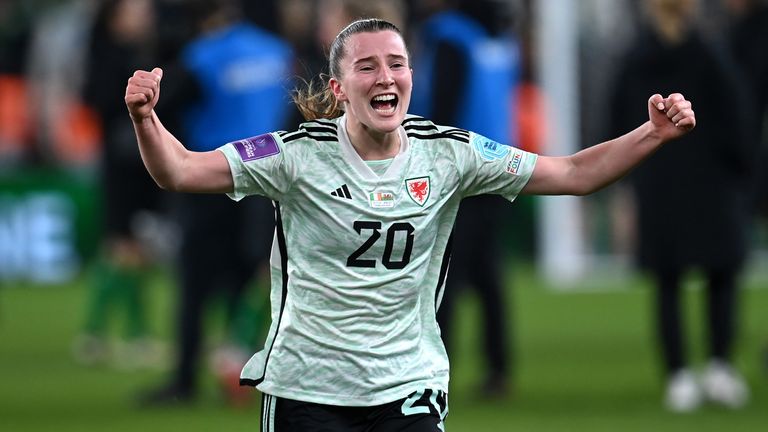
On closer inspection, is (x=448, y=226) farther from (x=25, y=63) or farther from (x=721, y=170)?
(x=25, y=63)

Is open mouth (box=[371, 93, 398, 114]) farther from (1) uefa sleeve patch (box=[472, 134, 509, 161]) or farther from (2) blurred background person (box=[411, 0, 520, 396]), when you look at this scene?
(2) blurred background person (box=[411, 0, 520, 396])

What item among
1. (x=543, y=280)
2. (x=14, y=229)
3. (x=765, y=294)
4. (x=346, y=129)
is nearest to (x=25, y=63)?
(x=14, y=229)

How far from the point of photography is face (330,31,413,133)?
543 cm

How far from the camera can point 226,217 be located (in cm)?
1082

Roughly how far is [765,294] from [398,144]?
12.6m

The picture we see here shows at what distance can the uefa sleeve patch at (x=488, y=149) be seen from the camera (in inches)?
224

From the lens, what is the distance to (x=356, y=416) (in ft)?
18.1

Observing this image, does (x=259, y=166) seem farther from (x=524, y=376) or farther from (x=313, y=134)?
(x=524, y=376)

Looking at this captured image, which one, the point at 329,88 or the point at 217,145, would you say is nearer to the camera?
the point at 329,88

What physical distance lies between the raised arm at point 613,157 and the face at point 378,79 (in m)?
0.57

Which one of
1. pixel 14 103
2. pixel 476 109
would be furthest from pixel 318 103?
pixel 14 103

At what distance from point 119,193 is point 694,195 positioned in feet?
17.7

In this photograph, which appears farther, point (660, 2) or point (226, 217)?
point (226, 217)

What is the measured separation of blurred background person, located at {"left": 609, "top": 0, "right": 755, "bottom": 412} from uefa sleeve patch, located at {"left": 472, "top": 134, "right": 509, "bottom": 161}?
456cm
